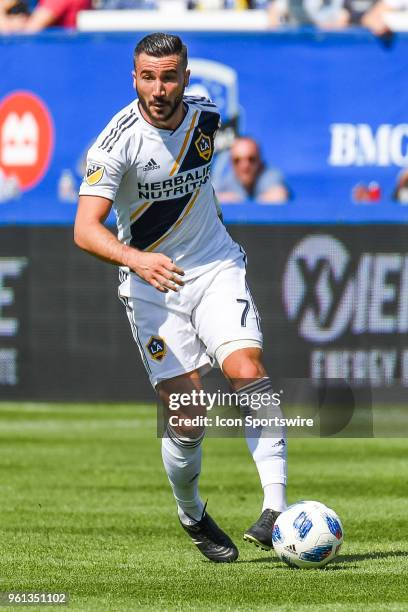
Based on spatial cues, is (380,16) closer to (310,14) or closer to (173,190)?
(310,14)

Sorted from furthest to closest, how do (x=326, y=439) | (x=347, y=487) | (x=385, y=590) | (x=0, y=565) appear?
(x=326, y=439), (x=347, y=487), (x=0, y=565), (x=385, y=590)

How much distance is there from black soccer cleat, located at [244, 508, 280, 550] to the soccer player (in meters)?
0.06

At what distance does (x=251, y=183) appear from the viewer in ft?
51.2

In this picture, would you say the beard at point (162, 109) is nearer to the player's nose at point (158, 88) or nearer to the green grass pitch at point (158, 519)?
the player's nose at point (158, 88)

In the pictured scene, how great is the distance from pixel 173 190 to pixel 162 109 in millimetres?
443

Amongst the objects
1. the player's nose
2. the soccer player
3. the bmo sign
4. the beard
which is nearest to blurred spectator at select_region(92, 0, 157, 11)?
the bmo sign

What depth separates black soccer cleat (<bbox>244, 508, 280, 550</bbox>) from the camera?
253 inches

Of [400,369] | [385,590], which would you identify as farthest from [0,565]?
[400,369]

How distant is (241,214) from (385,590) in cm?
949

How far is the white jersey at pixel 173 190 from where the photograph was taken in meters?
6.90

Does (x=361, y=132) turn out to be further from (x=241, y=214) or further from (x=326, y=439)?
(x=326, y=439)

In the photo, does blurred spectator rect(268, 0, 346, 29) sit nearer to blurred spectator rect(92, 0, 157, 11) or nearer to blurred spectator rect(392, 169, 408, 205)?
blurred spectator rect(92, 0, 157, 11)

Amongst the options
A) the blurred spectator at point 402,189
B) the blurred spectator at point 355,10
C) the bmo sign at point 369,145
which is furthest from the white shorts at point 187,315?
the blurred spectator at point 355,10

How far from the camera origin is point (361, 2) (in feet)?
54.6
